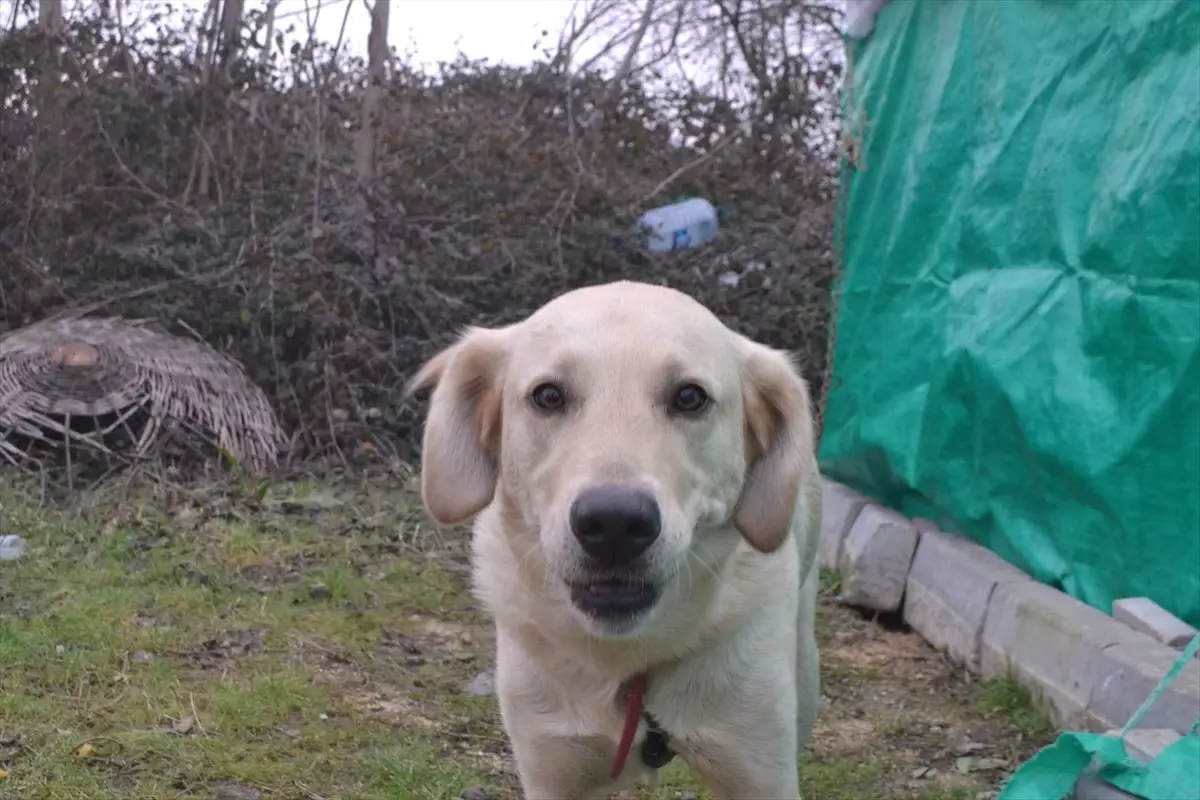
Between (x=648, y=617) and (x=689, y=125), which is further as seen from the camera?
(x=689, y=125)

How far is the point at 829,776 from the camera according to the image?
3.57 metres

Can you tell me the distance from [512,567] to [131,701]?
1735mm

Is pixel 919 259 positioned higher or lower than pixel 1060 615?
higher

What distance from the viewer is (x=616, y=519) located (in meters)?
2.07

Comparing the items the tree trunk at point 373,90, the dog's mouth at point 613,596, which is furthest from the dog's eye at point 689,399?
the tree trunk at point 373,90

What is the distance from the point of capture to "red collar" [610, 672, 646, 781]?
2525mm

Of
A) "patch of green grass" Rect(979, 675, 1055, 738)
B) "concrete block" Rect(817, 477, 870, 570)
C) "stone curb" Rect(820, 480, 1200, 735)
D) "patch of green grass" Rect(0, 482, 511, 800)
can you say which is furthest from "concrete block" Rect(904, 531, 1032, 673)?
"patch of green grass" Rect(0, 482, 511, 800)

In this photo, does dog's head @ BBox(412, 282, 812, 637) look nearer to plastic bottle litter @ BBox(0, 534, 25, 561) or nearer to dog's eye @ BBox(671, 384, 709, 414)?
dog's eye @ BBox(671, 384, 709, 414)

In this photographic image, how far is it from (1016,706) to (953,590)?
625mm

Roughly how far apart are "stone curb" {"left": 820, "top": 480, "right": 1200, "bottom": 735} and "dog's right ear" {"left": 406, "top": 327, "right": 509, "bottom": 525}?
5.82ft

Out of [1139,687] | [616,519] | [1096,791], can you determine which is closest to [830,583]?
[1139,687]

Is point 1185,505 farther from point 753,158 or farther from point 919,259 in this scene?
point 753,158

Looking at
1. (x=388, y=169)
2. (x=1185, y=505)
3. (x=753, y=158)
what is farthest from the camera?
(x=753, y=158)

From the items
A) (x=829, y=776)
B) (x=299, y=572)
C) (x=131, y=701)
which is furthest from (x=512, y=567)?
(x=299, y=572)
